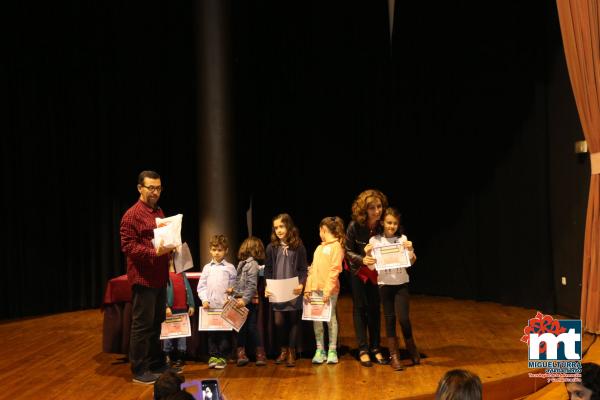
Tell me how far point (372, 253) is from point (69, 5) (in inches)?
190

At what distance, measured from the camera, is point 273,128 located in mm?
8266

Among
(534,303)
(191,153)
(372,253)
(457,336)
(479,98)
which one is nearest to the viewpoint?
(372,253)

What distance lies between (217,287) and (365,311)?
43.0 inches

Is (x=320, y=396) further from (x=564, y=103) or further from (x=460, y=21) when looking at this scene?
(x=460, y=21)

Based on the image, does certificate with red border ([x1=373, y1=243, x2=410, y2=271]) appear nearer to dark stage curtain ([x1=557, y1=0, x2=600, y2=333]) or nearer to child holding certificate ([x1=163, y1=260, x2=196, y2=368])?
child holding certificate ([x1=163, y1=260, x2=196, y2=368])

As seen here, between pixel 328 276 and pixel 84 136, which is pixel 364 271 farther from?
pixel 84 136

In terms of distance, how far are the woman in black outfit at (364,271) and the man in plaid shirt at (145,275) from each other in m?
1.33

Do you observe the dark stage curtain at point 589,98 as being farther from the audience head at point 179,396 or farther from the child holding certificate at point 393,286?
the audience head at point 179,396

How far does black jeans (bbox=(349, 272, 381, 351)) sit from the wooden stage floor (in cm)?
20

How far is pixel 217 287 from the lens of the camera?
495cm

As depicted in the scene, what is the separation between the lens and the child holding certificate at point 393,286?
4.74 metres

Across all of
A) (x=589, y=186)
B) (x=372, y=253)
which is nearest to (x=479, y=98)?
(x=589, y=186)

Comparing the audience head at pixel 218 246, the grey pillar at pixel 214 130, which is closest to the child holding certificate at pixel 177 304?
the audience head at pixel 218 246

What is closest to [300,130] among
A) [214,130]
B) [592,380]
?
[214,130]
